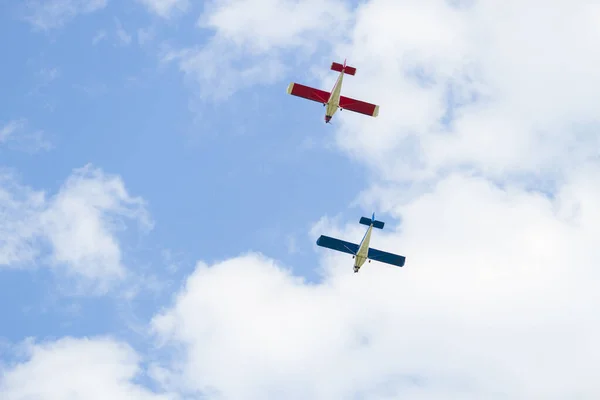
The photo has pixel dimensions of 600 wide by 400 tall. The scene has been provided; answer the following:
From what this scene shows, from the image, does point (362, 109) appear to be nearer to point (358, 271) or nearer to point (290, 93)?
point (290, 93)

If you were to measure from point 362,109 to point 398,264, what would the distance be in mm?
17417

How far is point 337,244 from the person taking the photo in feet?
326

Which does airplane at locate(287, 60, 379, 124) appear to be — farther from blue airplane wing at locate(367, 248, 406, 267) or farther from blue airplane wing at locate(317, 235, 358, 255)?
blue airplane wing at locate(367, 248, 406, 267)

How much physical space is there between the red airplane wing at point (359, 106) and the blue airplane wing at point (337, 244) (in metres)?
13.8

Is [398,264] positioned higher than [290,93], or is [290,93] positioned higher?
[290,93]

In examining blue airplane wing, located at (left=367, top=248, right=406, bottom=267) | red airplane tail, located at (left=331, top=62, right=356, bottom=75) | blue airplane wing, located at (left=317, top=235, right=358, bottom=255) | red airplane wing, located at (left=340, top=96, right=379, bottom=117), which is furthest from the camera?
blue airplane wing, located at (left=367, top=248, right=406, bottom=267)

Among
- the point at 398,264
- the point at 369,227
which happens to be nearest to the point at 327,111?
the point at 369,227

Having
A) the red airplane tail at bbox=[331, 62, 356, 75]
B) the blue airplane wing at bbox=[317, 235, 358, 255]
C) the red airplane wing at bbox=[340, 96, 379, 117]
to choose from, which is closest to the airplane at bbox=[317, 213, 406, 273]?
the blue airplane wing at bbox=[317, 235, 358, 255]

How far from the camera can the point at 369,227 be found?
96250 mm

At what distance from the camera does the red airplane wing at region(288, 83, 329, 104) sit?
96.2 metres

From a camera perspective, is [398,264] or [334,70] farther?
[398,264]

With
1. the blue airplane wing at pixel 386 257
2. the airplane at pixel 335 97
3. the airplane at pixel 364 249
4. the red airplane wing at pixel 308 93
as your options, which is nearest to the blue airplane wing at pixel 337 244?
the airplane at pixel 364 249

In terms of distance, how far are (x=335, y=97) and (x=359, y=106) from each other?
506cm

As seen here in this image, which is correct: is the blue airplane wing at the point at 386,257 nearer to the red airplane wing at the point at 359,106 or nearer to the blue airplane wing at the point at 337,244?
the blue airplane wing at the point at 337,244
